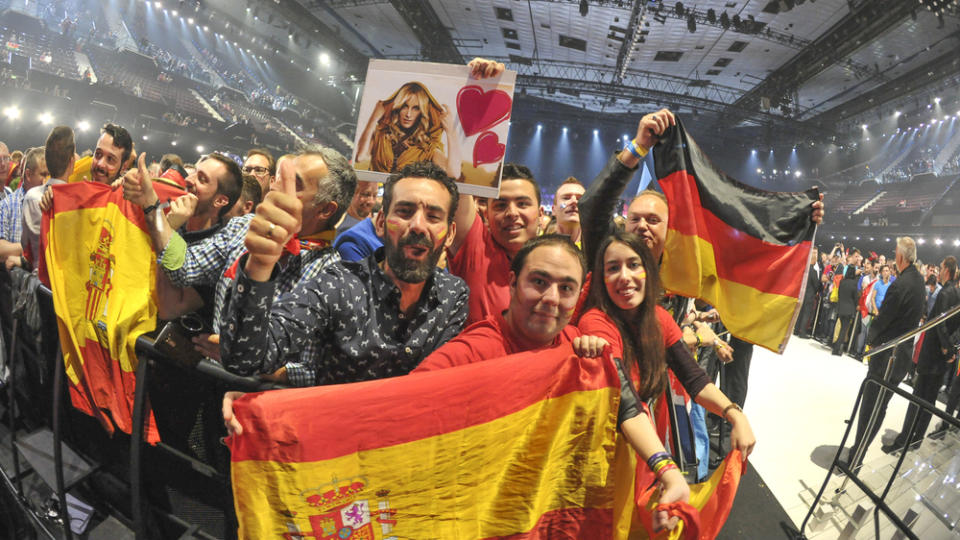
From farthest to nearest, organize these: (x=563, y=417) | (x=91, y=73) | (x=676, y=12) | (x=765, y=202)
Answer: (x=91, y=73), (x=676, y=12), (x=765, y=202), (x=563, y=417)

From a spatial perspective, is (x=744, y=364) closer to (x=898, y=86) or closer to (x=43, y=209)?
(x=43, y=209)

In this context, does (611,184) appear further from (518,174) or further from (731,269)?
(731,269)

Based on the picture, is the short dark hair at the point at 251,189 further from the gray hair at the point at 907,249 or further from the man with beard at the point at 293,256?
the gray hair at the point at 907,249

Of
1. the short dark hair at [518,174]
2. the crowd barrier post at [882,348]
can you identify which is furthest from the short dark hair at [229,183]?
the crowd barrier post at [882,348]

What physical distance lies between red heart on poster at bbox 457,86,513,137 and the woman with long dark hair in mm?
749

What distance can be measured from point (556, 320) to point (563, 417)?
0.31 meters

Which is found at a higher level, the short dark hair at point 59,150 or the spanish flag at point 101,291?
the short dark hair at point 59,150

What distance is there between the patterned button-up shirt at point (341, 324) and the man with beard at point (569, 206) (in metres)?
1.51

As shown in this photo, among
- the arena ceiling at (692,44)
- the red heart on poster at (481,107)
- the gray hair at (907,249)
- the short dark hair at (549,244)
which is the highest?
the arena ceiling at (692,44)

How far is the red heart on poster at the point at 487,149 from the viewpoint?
202cm

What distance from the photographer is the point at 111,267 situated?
1793 mm

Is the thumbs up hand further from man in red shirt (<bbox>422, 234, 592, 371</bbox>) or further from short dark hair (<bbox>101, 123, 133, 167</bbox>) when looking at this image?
short dark hair (<bbox>101, 123, 133, 167</bbox>)

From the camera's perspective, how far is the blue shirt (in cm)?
190

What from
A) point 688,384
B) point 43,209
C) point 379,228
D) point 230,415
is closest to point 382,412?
point 230,415
